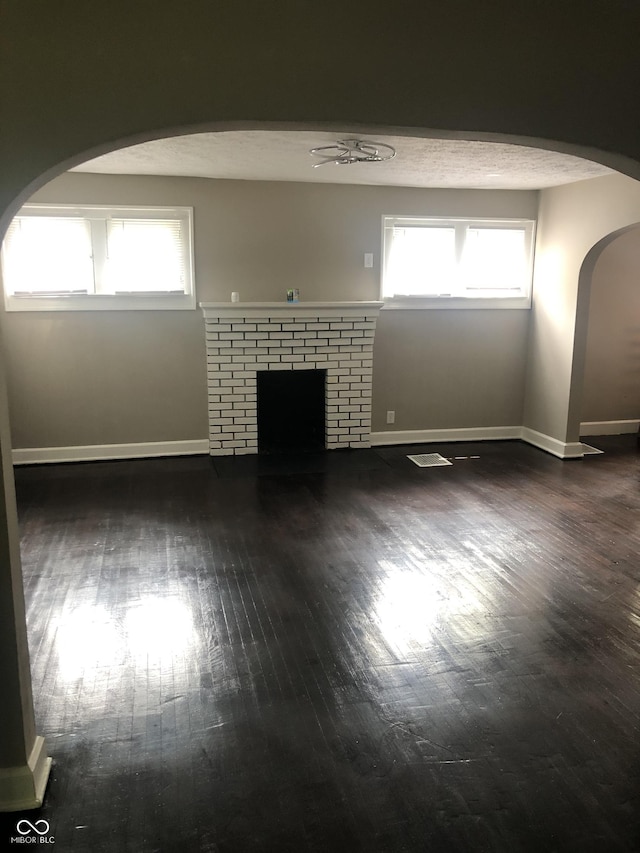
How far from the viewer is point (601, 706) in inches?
101

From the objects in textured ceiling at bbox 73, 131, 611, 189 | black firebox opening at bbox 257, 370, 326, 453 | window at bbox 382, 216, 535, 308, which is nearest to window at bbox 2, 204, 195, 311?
textured ceiling at bbox 73, 131, 611, 189

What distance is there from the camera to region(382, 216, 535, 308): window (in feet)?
20.5

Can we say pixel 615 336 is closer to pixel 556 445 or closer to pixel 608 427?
pixel 608 427

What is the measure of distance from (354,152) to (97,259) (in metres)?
2.43

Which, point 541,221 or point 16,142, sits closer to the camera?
point 16,142

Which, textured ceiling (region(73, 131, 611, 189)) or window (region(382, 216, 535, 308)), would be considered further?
window (region(382, 216, 535, 308))

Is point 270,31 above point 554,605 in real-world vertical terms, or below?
above

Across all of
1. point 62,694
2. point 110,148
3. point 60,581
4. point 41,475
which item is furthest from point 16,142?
point 41,475

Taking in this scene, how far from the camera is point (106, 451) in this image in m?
5.89

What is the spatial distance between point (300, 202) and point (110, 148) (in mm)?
4126

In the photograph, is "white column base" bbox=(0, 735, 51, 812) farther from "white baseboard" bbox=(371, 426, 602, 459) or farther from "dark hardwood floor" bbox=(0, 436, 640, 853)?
"white baseboard" bbox=(371, 426, 602, 459)

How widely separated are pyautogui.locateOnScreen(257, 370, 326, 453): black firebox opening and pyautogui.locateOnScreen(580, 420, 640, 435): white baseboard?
283 centimetres

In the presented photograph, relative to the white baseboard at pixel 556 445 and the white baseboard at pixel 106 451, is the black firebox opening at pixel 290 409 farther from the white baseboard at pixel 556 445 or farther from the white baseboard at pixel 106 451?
the white baseboard at pixel 556 445

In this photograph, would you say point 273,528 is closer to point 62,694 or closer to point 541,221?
point 62,694
